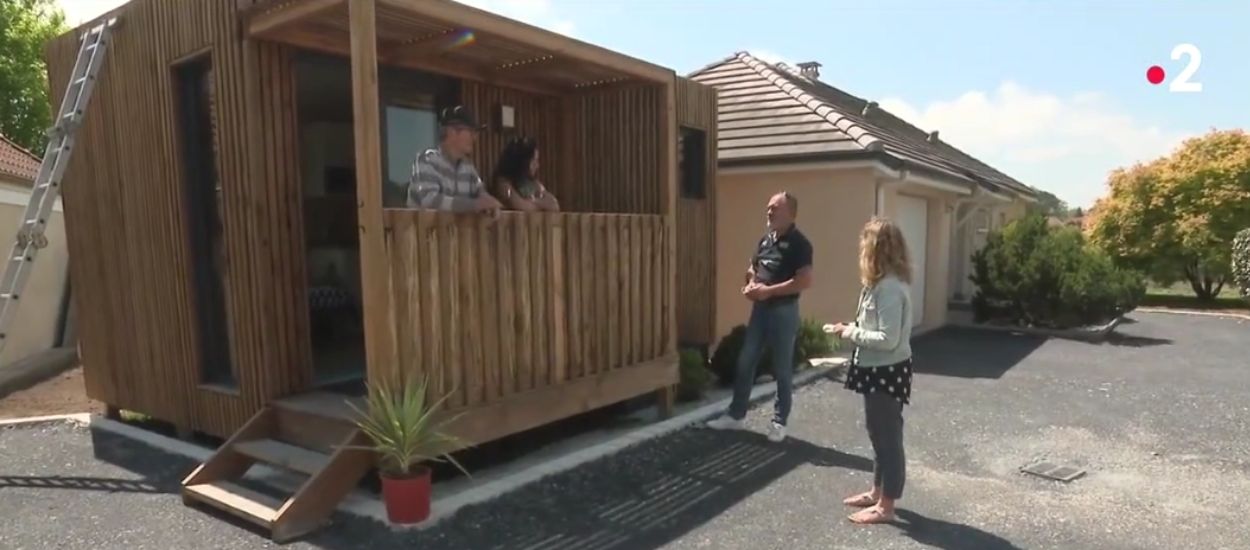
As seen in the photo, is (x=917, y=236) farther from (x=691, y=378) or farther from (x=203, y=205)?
(x=203, y=205)

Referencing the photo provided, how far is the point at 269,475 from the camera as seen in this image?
14.9ft

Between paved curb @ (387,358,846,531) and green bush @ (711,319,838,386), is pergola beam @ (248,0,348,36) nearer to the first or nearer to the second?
paved curb @ (387,358,846,531)

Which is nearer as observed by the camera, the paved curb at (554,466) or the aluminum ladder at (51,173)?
the paved curb at (554,466)

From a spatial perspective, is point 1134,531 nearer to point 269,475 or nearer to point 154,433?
point 269,475

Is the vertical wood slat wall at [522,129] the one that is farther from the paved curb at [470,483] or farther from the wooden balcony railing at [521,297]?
the paved curb at [470,483]

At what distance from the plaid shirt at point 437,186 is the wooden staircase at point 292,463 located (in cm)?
→ 127

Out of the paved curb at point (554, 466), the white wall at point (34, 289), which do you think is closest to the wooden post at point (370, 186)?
the paved curb at point (554, 466)

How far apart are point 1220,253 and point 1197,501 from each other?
15.9m

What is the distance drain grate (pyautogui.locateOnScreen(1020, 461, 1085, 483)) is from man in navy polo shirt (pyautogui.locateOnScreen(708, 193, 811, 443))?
1.58 meters

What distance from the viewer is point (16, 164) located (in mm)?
11195

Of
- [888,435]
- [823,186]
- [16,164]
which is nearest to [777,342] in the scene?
[888,435]

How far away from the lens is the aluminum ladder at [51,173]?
199 inches

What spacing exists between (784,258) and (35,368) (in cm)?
917

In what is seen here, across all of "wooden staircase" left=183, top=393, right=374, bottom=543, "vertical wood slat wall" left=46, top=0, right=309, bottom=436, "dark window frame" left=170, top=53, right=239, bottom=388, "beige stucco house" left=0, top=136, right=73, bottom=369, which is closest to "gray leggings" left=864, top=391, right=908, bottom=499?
"wooden staircase" left=183, top=393, right=374, bottom=543
